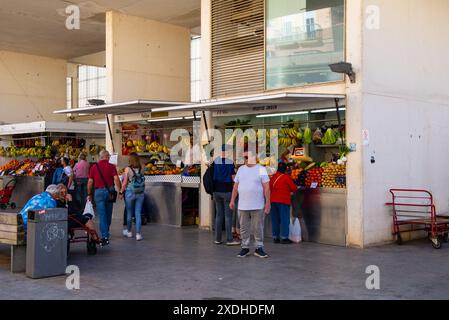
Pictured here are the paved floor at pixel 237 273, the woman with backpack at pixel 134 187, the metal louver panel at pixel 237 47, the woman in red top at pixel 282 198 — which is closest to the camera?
the paved floor at pixel 237 273

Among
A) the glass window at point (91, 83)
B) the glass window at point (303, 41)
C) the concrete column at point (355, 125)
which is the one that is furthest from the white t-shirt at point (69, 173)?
the glass window at point (91, 83)

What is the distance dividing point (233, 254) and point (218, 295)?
2770mm

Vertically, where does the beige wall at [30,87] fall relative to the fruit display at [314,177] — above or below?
above

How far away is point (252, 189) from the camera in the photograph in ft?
28.2

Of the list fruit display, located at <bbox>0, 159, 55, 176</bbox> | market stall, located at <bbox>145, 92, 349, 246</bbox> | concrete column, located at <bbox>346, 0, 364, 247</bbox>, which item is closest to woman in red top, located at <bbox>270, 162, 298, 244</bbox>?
market stall, located at <bbox>145, 92, 349, 246</bbox>

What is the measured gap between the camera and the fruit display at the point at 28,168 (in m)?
16.9

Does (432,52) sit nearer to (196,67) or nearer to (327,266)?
(327,266)

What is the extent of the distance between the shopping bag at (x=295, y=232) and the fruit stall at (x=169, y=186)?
9.72ft

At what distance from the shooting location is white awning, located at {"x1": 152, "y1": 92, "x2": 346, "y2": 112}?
975cm

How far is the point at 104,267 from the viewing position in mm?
8102

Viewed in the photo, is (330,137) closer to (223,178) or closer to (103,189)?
(223,178)

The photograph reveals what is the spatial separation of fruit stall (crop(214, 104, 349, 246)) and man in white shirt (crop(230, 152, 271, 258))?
194 centimetres

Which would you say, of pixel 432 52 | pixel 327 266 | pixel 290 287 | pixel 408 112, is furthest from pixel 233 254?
pixel 432 52

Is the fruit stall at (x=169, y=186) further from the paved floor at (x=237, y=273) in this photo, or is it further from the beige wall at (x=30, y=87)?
the beige wall at (x=30, y=87)
